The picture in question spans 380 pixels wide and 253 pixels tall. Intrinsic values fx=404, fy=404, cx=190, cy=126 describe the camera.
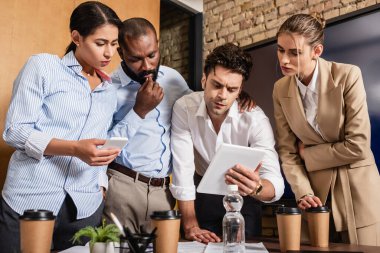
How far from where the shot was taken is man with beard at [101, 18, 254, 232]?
166 cm

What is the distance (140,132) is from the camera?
1734 millimetres

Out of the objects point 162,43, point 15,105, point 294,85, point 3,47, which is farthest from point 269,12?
point 15,105

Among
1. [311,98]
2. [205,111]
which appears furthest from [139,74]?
[311,98]

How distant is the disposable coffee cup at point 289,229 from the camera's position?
122 centimetres

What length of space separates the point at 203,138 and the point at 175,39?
2.76 meters

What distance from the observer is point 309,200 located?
5.14ft

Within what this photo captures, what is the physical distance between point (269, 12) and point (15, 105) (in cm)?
268

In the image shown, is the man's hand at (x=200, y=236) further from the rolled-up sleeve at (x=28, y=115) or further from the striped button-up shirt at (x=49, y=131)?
the rolled-up sleeve at (x=28, y=115)

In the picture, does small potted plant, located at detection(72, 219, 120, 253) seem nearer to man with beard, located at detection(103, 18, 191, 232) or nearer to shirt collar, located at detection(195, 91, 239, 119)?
man with beard, located at detection(103, 18, 191, 232)

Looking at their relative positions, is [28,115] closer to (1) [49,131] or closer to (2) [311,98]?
(1) [49,131]

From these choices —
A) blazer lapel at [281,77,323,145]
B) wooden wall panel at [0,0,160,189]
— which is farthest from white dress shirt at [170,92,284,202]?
wooden wall panel at [0,0,160,189]

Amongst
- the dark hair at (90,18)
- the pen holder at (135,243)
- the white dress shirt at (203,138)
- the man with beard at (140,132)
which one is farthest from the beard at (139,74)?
the pen holder at (135,243)

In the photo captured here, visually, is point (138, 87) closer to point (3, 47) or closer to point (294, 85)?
point (294, 85)

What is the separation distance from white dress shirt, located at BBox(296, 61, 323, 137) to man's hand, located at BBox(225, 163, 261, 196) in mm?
449
